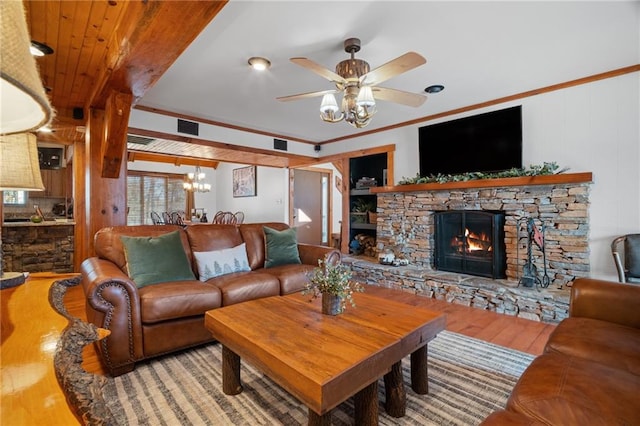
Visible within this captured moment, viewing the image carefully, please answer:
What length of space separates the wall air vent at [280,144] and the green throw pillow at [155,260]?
10.3 feet

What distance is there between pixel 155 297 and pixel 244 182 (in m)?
6.89

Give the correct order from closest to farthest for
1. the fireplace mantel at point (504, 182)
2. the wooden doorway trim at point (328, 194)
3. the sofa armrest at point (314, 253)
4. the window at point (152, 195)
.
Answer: the fireplace mantel at point (504, 182), the sofa armrest at point (314, 253), the wooden doorway trim at point (328, 194), the window at point (152, 195)

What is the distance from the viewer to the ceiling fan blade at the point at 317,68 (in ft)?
6.84

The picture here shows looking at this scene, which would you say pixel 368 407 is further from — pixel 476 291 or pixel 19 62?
pixel 476 291

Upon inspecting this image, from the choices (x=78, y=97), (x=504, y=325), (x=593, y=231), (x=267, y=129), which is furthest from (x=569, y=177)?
(x=78, y=97)

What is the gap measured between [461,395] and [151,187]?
9.89 meters

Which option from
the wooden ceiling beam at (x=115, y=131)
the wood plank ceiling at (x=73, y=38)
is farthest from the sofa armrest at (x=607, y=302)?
the wooden ceiling beam at (x=115, y=131)

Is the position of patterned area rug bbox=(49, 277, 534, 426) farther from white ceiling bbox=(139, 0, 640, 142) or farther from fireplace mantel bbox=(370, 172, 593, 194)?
white ceiling bbox=(139, 0, 640, 142)

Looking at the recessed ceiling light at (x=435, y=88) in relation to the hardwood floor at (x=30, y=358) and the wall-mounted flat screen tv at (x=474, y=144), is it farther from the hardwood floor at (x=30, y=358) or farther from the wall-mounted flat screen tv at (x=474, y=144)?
the hardwood floor at (x=30, y=358)

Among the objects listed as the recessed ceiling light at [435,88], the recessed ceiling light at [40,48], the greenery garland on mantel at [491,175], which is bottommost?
the greenery garland on mantel at [491,175]

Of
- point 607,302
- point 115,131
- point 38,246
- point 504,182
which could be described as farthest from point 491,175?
point 38,246

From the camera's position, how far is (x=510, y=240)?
3633 millimetres

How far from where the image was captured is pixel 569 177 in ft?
10.3

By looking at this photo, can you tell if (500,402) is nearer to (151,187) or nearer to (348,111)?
(348,111)
